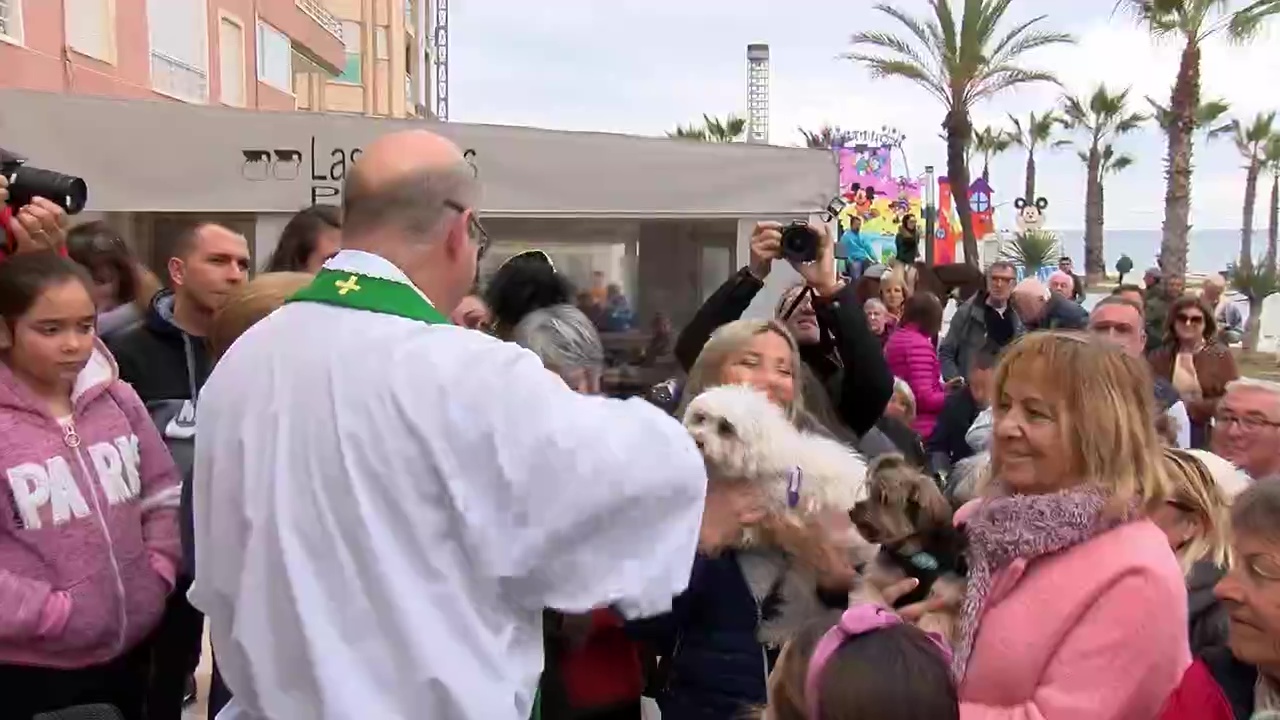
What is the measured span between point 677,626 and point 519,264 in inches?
57.4

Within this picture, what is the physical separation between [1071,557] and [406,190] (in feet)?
4.37

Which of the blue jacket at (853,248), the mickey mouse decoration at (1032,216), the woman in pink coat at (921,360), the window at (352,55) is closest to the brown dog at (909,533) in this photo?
the woman in pink coat at (921,360)

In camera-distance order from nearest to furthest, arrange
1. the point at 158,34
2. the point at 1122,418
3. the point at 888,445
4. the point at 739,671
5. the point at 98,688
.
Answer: the point at 1122,418 < the point at 739,671 < the point at 98,688 < the point at 888,445 < the point at 158,34

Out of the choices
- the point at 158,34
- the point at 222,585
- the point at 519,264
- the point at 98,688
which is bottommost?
the point at 98,688

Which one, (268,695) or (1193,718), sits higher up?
(268,695)

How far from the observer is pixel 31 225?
10.2 ft

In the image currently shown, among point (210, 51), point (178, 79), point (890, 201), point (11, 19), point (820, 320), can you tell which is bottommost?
point (820, 320)

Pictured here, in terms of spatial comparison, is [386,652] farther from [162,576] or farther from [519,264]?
[519,264]

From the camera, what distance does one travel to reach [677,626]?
2.53 meters

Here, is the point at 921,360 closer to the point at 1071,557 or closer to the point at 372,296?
the point at 1071,557

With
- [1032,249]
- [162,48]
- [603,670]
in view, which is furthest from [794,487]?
[1032,249]

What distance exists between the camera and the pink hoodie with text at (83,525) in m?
2.64

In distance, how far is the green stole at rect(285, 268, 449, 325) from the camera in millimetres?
1666

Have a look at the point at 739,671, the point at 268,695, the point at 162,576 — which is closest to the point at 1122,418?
the point at 739,671
